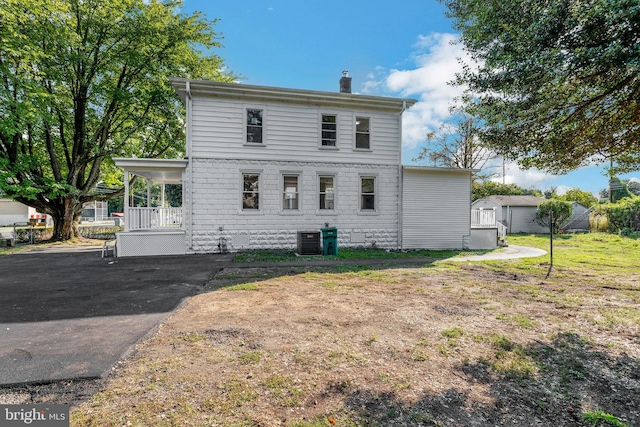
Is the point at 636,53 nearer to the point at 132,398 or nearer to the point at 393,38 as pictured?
the point at 132,398

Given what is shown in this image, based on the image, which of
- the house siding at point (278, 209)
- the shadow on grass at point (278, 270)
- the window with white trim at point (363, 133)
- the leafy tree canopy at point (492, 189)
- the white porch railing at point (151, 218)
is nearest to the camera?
the shadow on grass at point (278, 270)

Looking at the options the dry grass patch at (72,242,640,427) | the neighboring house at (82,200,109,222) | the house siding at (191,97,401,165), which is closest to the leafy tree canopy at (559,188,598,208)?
the house siding at (191,97,401,165)

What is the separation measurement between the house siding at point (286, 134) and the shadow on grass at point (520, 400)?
1034cm

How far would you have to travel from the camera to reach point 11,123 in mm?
12062

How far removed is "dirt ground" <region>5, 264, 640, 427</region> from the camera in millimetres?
2354

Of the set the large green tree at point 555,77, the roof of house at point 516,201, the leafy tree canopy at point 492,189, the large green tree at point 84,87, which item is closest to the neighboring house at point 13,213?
the large green tree at point 84,87

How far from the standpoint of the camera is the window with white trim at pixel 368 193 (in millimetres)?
12805

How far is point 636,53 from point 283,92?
10.2m

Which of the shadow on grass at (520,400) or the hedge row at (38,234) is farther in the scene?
the hedge row at (38,234)

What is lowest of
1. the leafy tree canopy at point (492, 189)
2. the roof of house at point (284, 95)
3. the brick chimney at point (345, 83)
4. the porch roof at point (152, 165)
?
the porch roof at point (152, 165)

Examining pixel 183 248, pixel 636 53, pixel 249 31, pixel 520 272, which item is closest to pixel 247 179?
pixel 183 248

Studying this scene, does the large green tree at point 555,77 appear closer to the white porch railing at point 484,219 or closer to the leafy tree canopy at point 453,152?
the white porch railing at point 484,219

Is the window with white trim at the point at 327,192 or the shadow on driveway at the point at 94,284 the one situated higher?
the window with white trim at the point at 327,192

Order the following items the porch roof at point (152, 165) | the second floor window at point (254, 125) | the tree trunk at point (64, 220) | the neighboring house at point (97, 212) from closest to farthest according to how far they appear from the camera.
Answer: the porch roof at point (152, 165) → the second floor window at point (254, 125) → the tree trunk at point (64, 220) → the neighboring house at point (97, 212)
